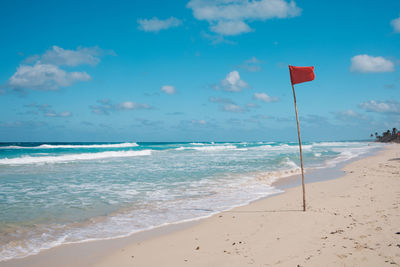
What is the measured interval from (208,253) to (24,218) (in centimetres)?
525

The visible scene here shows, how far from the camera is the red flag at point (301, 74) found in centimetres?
689

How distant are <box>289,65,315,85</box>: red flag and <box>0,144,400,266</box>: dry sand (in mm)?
3371

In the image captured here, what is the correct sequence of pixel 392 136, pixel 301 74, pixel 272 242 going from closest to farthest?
pixel 272 242, pixel 301 74, pixel 392 136

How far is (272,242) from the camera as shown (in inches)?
191

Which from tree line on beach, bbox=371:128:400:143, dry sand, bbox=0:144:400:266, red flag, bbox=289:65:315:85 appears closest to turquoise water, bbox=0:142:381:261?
dry sand, bbox=0:144:400:266

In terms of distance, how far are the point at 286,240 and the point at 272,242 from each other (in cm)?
27

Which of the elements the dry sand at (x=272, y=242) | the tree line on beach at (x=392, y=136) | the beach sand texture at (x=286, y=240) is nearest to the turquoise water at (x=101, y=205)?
the dry sand at (x=272, y=242)

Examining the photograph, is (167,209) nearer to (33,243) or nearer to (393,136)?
(33,243)

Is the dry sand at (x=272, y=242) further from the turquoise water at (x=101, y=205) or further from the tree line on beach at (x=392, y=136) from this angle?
the tree line on beach at (x=392, y=136)

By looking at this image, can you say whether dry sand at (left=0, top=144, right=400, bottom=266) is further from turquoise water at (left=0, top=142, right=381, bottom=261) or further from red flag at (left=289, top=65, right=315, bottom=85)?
red flag at (left=289, top=65, right=315, bottom=85)

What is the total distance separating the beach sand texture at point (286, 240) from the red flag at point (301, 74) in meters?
3.37

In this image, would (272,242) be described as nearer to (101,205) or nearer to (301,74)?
(301,74)

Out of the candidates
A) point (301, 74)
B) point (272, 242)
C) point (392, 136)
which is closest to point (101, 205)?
point (272, 242)

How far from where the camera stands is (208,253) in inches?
182
